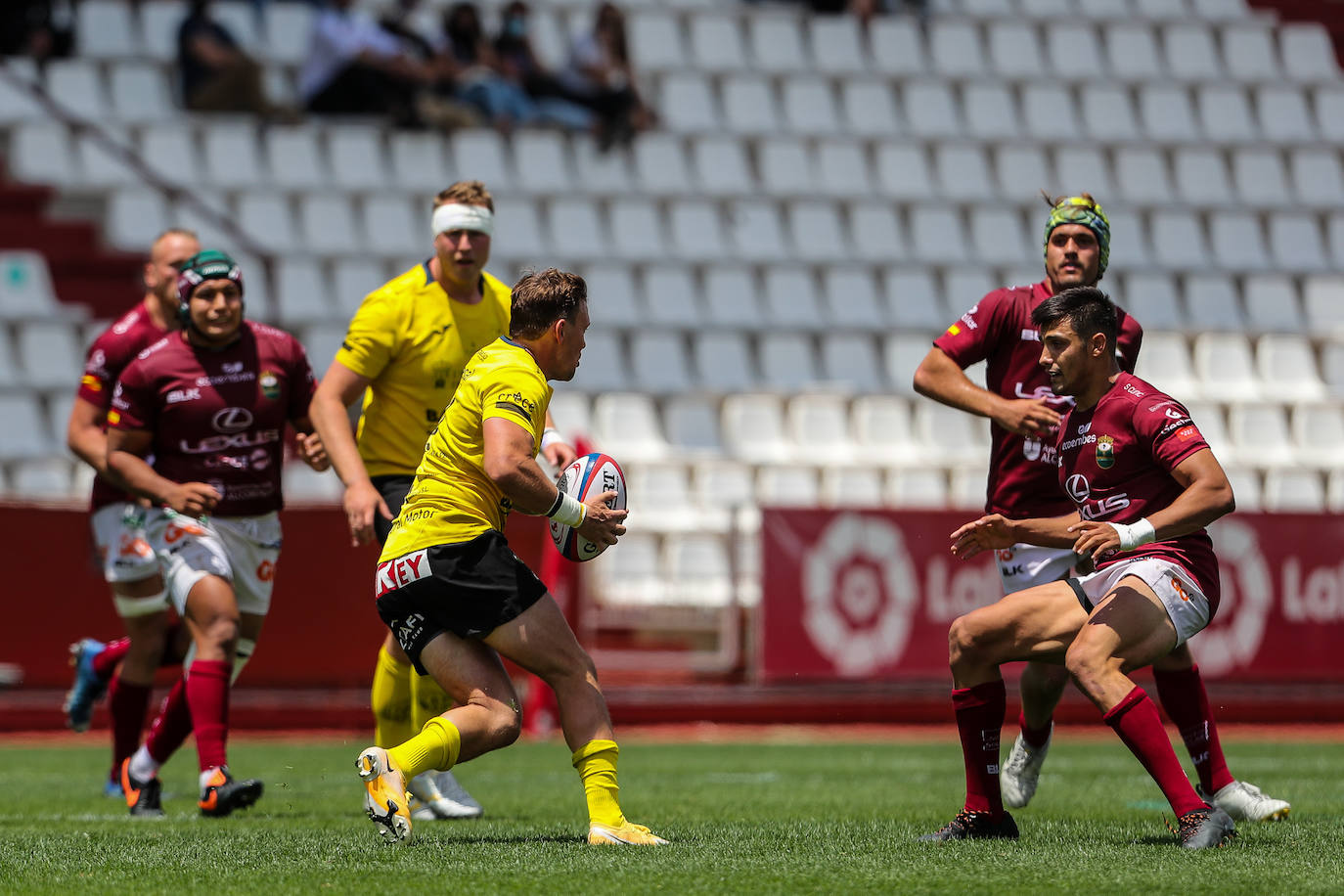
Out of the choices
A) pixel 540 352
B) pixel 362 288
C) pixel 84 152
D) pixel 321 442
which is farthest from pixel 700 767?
pixel 84 152

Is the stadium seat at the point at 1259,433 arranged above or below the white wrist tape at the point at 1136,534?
above

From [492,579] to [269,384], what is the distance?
2.42 meters

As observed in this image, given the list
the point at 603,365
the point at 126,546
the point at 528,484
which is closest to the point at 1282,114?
the point at 603,365

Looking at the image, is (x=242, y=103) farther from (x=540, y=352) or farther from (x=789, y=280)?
(x=540, y=352)

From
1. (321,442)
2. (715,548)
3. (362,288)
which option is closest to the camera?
(321,442)

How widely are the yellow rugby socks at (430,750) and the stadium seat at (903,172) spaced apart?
14206 millimetres

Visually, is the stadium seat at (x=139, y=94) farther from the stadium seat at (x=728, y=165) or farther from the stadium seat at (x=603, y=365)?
the stadium seat at (x=728, y=165)

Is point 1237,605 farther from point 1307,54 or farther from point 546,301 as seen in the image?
point 1307,54

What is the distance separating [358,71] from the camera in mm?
17594

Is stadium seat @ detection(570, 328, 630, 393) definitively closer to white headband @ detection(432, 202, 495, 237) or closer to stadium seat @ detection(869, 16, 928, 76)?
stadium seat @ detection(869, 16, 928, 76)

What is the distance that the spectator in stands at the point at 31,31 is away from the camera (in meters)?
17.5

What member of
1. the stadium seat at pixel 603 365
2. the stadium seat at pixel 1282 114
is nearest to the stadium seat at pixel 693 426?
the stadium seat at pixel 603 365

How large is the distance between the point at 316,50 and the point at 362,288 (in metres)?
2.82

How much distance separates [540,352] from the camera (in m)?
5.64
